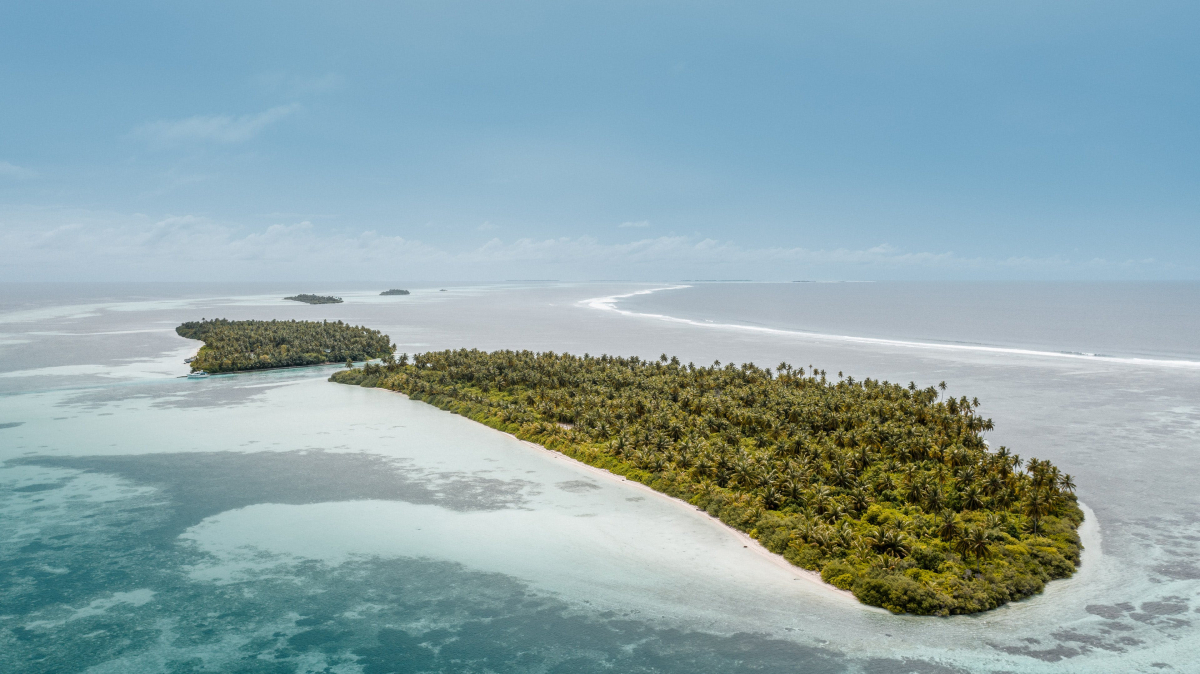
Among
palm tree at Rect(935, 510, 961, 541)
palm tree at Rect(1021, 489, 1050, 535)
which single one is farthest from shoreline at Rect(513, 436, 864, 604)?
palm tree at Rect(1021, 489, 1050, 535)

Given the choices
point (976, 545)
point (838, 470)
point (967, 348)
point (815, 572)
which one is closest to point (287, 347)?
point (838, 470)

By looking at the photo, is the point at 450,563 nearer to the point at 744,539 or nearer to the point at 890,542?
the point at 744,539

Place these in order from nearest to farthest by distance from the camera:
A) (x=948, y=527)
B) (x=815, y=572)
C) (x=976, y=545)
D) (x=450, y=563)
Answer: (x=976, y=545) < (x=815, y=572) < (x=948, y=527) < (x=450, y=563)

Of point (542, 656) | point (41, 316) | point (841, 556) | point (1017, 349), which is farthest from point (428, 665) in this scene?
point (41, 316)

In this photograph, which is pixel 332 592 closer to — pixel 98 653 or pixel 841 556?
pixel 98 653

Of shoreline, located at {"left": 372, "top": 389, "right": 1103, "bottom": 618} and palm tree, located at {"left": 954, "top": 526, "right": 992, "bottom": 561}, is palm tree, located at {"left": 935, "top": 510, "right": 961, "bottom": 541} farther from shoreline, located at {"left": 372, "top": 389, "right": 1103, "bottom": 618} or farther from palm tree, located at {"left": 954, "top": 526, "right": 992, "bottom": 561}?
shoreline, located at {"left": 372, "top": 389, "right": 1103, "bottom": 618}
